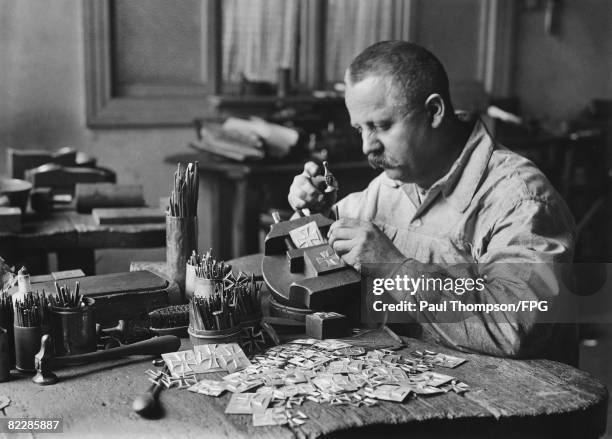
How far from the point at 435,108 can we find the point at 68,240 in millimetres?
1653

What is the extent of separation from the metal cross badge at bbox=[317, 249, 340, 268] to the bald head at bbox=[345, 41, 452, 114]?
1.48 feet

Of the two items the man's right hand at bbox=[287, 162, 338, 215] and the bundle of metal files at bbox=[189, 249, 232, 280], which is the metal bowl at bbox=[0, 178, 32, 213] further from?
the bundle of metal files at bbox=[189, 249, 232, 280]

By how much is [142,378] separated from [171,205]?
676 millimetres

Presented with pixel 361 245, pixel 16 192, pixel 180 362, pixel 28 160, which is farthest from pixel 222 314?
pixel 28 160

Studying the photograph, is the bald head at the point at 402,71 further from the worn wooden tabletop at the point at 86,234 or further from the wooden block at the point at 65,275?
the worn wooden tabletop at the point at 86,234

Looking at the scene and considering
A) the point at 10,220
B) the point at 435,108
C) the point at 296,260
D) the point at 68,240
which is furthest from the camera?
the point at 68,240

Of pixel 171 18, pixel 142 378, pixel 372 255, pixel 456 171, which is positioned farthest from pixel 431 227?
pixel 171 18

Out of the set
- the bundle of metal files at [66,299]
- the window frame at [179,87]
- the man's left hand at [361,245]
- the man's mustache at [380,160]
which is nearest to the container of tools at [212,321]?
the bundle of metal files at [66,299]

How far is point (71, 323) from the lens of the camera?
5.28 feet

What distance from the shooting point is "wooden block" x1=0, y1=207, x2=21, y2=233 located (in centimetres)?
285

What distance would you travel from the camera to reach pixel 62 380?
5.04 feet

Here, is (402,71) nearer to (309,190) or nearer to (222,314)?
(309,190)

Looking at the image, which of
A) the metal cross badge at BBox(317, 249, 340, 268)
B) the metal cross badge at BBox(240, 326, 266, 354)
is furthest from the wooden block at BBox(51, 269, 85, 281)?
the metal cross badge at BBox(317, 249, 340, 268)

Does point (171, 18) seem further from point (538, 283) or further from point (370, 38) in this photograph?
point (538, 283)
